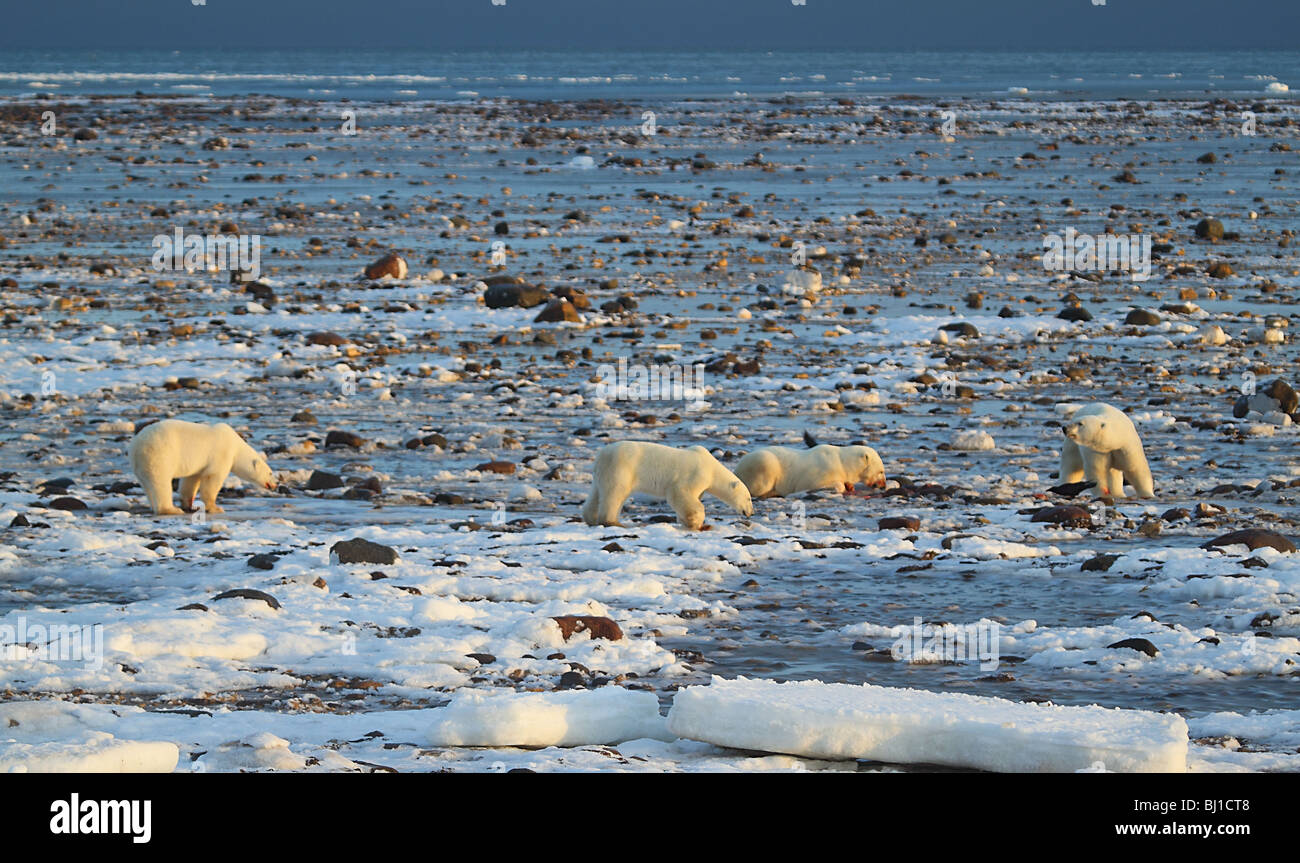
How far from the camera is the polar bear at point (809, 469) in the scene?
11539mm

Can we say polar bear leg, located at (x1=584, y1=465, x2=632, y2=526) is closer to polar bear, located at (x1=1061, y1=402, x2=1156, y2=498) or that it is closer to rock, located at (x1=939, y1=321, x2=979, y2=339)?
polar bear, located at (x1=1061, y1=402, x2=1156, y2=498)

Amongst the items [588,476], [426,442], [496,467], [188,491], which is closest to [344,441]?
[426,442]

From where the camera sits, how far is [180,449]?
Result: 10469 millimetres

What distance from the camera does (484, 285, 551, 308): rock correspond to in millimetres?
19328

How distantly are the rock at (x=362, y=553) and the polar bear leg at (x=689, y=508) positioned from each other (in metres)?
2.03

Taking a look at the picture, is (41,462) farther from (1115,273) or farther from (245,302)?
(1115,273)

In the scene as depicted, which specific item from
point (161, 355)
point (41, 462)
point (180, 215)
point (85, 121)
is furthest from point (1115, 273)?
point (85, 121)

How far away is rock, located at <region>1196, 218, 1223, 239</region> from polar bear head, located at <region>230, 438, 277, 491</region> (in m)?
18.4

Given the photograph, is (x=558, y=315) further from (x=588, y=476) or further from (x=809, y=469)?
(x=809, y=469)

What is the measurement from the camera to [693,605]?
8734 millimetres

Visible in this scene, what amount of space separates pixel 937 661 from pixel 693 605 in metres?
1.50

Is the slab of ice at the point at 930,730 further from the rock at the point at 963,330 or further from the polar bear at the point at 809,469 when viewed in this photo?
the rock at the point at 963,330

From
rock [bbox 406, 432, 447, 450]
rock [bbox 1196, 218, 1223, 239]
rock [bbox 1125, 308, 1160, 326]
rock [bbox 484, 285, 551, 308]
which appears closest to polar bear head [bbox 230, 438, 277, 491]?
rock [bbox 406, 432, 447, 450]

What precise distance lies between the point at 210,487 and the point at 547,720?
17.5 ft
